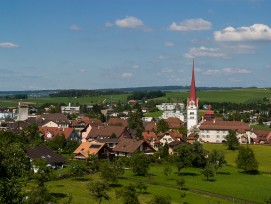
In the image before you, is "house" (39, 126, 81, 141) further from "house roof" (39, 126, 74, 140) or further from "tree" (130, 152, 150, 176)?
"tree" (130, 152, 150, 176)

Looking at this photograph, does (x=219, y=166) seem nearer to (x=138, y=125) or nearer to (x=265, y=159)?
(x=265, y=159)

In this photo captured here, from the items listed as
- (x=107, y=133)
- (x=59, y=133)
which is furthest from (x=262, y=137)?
(x=59, y=133)

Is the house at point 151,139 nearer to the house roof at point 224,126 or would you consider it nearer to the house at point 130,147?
the house at point 130,147

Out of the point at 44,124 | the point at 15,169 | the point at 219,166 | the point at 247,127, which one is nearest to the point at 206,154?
the point at 219,166

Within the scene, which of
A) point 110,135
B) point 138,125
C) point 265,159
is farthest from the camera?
point 138,125

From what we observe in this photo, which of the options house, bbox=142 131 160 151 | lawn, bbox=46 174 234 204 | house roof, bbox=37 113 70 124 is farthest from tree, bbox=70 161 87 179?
house roof, bbox=37 113 70 124

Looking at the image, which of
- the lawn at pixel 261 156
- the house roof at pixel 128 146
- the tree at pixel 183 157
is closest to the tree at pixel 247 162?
the lawn at pixel 261 156

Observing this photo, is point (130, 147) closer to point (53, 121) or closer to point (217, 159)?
point (217, 159)
